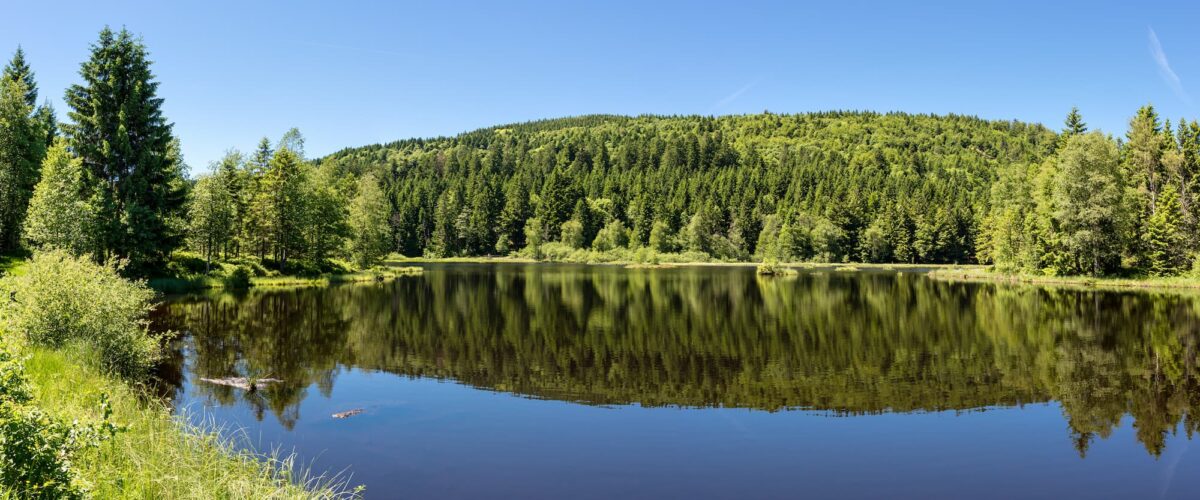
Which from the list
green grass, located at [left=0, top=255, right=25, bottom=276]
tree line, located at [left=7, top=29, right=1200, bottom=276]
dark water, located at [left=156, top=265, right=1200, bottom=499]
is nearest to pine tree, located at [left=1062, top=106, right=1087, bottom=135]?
tree line, located at [left=7, top=29, right=1200, bottom=276]

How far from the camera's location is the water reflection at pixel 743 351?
17953 mm

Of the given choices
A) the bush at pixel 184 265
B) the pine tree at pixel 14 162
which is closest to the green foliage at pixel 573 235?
the bush at pixel 184 265

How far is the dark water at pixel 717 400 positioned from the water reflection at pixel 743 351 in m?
0.13

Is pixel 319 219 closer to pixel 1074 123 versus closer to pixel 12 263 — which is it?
pixel 12 263

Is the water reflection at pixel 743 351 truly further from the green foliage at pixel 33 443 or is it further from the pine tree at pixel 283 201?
the pine tree at pixel 283 201

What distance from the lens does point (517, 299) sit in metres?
46.7

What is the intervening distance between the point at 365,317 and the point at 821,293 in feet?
113

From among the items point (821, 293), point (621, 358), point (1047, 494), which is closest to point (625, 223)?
point (821, 293)

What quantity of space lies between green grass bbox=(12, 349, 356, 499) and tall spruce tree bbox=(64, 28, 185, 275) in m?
35.4

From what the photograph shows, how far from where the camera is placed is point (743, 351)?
24.9 meters

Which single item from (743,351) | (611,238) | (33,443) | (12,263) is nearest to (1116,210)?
(743,351)

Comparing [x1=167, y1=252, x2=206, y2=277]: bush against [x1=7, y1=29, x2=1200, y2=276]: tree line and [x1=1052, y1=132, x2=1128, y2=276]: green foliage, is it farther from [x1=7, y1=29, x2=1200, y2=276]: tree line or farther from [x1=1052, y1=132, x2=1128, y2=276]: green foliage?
[x1=1052, y1=132, x2=1128, y2=276]: green foliage

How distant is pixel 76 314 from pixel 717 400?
1660 centimetres

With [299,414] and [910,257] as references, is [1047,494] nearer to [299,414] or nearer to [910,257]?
[299,414]
